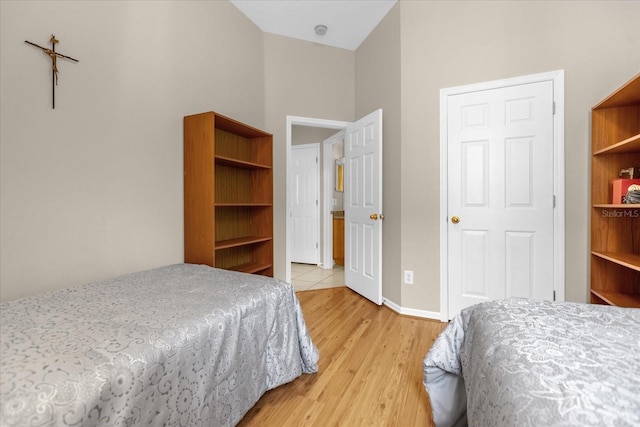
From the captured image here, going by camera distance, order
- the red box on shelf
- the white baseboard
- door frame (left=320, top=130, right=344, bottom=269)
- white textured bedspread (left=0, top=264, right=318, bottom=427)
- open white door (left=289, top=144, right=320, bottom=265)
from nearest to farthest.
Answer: white textured bedspread (left=0, top=264, right=318, bottom=427) → the red box on shelf → the white baseboard → door frame (left=320, top=130, right=344, bottom=269) → open white door (left=289, top=144, right=320, bottom=265)

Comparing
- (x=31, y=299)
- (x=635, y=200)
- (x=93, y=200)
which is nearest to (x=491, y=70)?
(x=635, y=200)

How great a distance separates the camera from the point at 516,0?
2135mm

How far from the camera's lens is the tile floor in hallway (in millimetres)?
3521

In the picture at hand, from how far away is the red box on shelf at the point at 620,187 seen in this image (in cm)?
168

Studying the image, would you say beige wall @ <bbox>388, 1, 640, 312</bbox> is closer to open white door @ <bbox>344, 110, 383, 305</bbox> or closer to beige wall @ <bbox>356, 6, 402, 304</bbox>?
beige wall @ <bbox>356, 6, 402, 304</bbox>

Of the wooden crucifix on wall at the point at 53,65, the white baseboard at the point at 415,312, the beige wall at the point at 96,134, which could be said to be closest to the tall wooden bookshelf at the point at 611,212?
the white baseboard at the point at 415,312

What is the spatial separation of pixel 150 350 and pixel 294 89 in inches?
113

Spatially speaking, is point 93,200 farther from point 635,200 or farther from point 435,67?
point 635,200

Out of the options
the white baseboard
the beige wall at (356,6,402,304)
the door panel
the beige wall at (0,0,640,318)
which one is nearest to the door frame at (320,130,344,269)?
the beige wall at (0,0,640,318)

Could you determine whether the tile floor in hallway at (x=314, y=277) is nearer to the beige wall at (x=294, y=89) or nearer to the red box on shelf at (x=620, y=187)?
the beige wall at (x=294, y=89)

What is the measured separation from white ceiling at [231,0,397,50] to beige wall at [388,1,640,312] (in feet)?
1.25

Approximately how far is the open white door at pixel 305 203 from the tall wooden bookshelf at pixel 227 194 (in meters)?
1.93

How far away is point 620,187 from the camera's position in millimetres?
1721

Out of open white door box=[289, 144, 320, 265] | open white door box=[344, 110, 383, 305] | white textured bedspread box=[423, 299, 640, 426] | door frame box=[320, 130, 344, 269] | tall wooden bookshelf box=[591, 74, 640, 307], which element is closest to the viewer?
white textured bedspread box=[423, 299, 640, 426]
